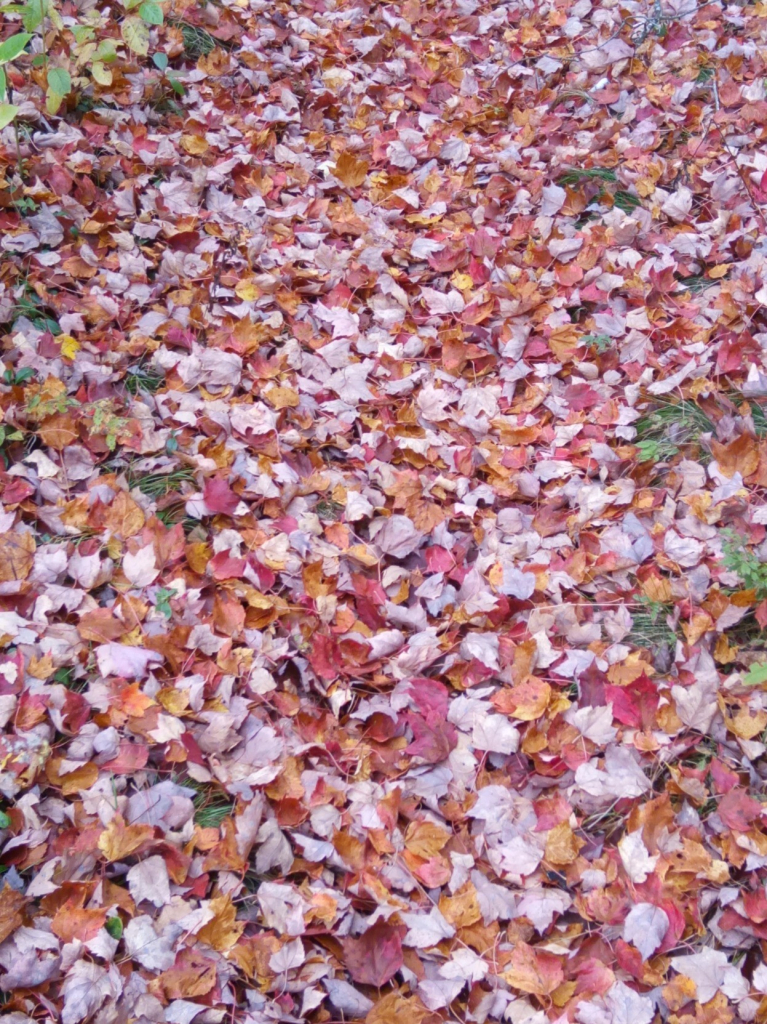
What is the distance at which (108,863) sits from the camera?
5.50ft

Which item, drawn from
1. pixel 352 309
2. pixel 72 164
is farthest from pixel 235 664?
pixel 72 164

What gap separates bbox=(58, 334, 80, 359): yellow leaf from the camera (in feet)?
8.63

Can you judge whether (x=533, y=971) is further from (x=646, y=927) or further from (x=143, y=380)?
(x=143, y=380)

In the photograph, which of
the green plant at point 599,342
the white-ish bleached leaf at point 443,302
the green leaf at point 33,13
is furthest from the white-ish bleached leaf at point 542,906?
the green leaf at point 33,13

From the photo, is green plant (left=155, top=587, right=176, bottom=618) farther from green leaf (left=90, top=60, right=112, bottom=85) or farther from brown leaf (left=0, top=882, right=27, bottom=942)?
green leaf (left=90, top=60, right=112, bottom=85)

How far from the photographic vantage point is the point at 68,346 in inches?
104

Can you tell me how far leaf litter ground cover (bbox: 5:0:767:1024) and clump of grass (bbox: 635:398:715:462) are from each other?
0.04ft

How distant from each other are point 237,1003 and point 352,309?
7.42ft

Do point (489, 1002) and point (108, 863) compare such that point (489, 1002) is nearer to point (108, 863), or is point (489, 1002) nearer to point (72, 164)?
point (108, 863)

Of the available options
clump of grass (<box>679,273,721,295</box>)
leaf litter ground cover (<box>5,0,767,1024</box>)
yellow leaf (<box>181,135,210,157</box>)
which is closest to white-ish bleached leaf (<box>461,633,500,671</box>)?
leaf litter ground cover (<box>5,0,767,1024</box>)

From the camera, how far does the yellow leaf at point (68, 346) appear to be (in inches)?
104

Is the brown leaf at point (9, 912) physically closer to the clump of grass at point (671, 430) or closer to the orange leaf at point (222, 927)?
the orange leaf at point (222, 927)

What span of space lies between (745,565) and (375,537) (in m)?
0.99

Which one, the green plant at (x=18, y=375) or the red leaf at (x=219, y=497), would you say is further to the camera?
the green plant at (x=18, y=375)
